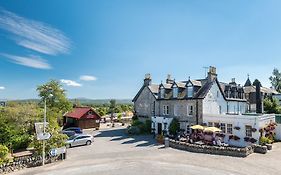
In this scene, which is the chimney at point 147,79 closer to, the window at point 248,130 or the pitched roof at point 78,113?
the pitched roof at point 78,113

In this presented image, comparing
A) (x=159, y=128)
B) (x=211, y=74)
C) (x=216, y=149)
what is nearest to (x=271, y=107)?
(x=211, y=74)

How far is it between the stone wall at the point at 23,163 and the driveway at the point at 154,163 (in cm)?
89

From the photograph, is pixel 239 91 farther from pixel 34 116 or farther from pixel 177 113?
pixel 34 116

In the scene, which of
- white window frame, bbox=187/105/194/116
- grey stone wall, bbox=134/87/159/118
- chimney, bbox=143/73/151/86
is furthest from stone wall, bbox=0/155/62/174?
chimney, bbox=143/73/151/86

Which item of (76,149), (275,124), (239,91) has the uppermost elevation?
(239,91)

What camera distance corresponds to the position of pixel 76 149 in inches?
1152

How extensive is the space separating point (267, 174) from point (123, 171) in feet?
39.0

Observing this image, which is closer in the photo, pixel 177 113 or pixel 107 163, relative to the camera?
pixel 107 163

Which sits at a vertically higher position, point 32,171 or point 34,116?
point 34,116

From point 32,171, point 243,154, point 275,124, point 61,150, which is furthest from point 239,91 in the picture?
point 32,171

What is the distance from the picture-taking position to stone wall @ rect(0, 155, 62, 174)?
790 inches

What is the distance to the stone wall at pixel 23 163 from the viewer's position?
65.9ft

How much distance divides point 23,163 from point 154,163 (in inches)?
492

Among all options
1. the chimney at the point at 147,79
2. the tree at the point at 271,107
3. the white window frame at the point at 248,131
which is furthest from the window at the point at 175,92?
the tree at the point at 271,107
